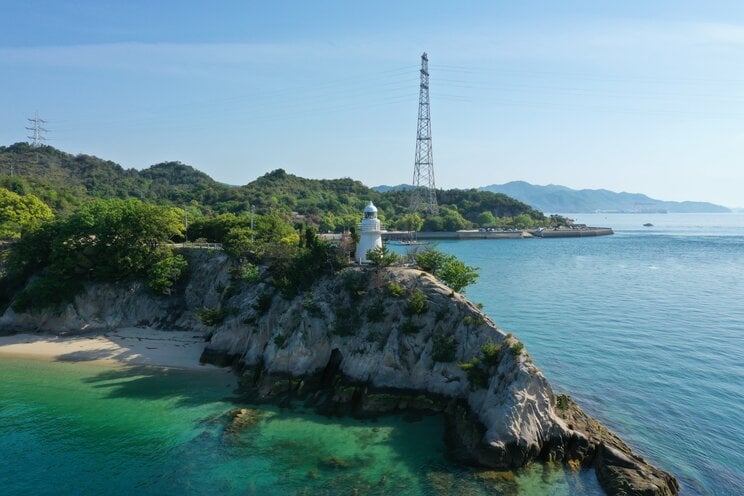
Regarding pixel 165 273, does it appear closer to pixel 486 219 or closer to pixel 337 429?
pixel 337 429

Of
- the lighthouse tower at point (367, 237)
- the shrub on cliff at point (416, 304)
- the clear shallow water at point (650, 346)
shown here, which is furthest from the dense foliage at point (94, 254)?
the clear shallow water at point (650, 346)

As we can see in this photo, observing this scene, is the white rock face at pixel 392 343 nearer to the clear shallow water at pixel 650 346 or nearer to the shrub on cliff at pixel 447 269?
the shrub on cliff at pixel 447 269

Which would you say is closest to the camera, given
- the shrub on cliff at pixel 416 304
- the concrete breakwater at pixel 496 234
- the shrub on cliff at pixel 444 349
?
the shrub on cliff at pixel 444 349

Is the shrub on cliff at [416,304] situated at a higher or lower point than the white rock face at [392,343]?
higher

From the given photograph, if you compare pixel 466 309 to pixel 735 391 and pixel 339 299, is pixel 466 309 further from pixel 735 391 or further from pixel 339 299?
pixel 735 391

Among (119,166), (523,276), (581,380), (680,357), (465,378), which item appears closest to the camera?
(465,378)

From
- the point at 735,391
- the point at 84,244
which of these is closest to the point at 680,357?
the point at 735,391

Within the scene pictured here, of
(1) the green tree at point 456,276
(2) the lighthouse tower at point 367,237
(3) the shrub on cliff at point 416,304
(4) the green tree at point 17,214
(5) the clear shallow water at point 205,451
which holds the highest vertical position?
(4) the green tree at point 17,214

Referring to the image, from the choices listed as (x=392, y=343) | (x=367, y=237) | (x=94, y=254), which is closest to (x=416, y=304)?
(x=392, y=343)
